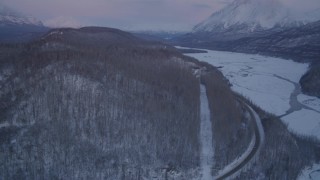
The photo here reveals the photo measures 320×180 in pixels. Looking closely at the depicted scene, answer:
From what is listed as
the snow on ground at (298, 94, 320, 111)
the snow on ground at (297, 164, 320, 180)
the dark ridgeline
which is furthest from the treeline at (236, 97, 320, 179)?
the snow on ground at (298, 94, 320, 111)

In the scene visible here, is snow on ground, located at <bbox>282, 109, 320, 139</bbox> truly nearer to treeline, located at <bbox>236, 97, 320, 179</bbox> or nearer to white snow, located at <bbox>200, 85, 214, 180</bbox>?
treeline, located at <bbox>236, 97, 320, 179</bbox>

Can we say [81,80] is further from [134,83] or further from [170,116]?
[170,116]

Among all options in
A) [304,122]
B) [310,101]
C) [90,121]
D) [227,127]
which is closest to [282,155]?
[227,127]

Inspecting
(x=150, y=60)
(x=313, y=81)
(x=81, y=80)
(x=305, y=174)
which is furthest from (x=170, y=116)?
(x=313, y=81)

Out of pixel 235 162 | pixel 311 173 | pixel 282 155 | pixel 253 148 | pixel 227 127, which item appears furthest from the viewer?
pixel 227 127

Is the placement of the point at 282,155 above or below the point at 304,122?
below

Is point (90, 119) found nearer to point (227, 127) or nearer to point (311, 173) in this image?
point (227, 127)
